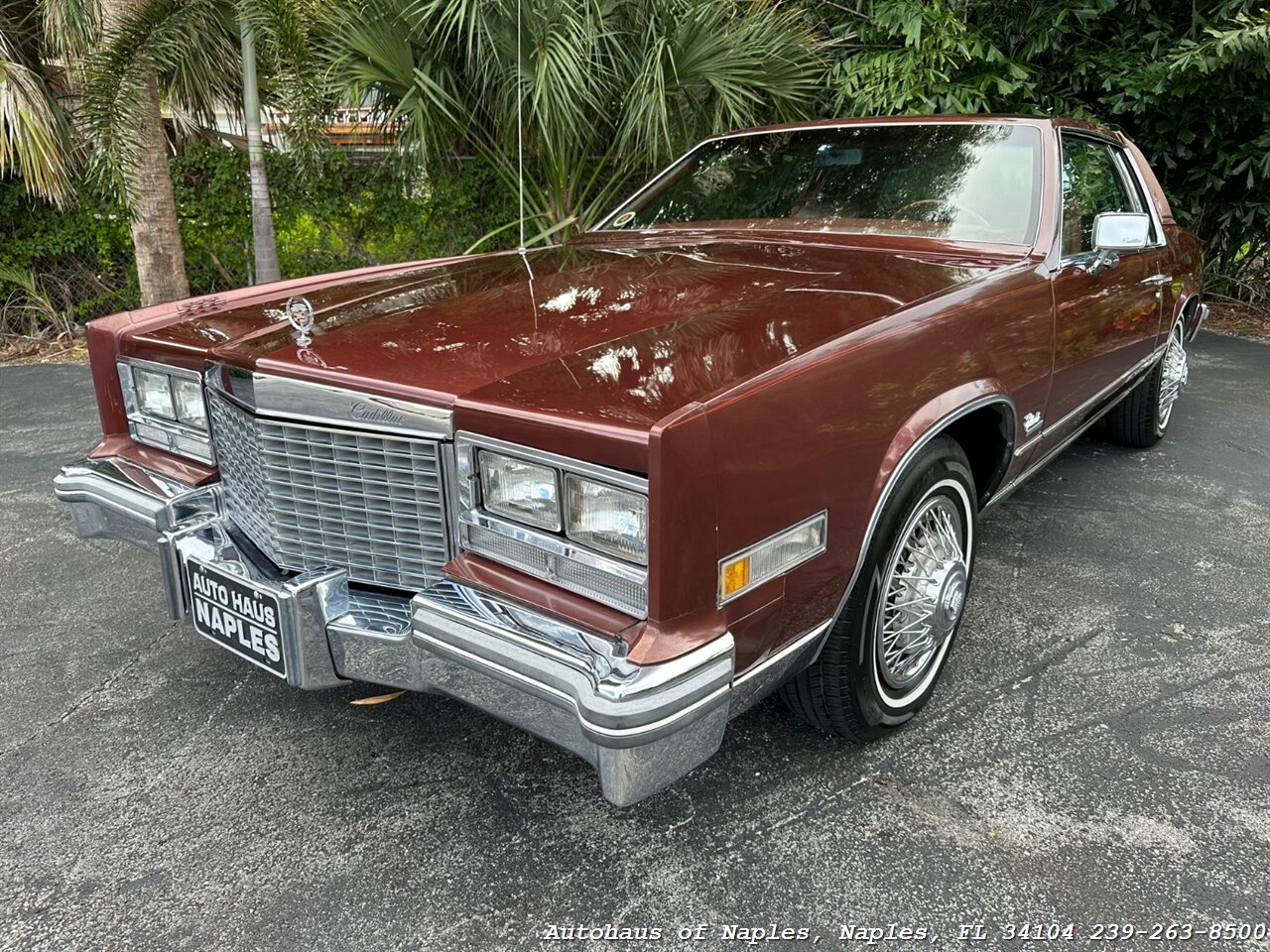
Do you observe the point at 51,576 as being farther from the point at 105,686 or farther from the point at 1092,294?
the point at 1092,294

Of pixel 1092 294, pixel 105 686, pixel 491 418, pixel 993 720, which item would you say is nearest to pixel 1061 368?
pixel 1092 294

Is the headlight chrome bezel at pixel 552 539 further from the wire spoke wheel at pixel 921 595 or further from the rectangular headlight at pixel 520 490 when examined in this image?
the wire spoke wheel at pixel 921 595

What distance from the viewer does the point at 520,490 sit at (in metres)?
1.75

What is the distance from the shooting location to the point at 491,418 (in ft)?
5.61

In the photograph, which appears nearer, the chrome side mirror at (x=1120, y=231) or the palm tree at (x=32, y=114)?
the chrome side mirror at (x=1120, y=231)

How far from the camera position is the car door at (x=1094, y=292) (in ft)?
9.46

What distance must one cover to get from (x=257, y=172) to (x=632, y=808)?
5.46 meters

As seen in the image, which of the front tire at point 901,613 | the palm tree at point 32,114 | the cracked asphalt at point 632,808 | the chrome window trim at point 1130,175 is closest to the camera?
the cracked asphalt at point 632,808

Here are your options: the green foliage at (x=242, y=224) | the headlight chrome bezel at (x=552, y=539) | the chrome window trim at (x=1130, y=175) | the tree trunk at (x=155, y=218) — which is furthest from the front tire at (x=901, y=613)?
the green foliage at (x=242, y=224)

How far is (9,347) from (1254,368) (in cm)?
926

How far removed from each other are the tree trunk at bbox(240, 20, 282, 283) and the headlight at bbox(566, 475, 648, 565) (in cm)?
524

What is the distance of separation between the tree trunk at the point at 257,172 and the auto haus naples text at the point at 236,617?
15.4 ft

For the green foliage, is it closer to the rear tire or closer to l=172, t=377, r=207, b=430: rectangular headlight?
the rear tire

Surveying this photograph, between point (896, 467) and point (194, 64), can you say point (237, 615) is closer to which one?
point (896, 467)
